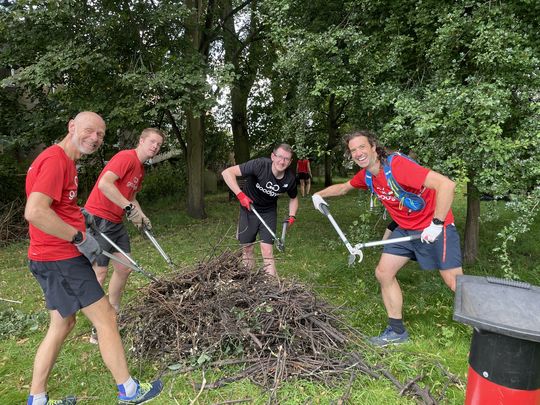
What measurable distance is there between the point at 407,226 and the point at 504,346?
1683mm

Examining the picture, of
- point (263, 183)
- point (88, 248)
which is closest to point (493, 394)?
point (88, 248)

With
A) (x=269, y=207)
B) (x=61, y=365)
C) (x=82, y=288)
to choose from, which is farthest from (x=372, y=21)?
(x=61, y=365)

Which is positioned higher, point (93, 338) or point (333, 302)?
point (93, 338)

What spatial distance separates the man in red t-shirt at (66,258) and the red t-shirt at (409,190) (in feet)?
7.10

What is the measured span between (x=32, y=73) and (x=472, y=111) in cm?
620

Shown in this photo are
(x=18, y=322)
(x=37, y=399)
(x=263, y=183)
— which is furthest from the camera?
(x=263, y=183)

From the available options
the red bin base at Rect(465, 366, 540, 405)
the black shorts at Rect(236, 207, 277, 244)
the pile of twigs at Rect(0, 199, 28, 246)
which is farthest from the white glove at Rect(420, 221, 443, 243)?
the pile of twigs at Rect(0, 199, 28, 246)

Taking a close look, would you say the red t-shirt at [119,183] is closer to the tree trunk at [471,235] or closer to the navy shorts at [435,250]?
the navy shorts at [435,250]

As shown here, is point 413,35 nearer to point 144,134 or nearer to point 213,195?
point 144,134

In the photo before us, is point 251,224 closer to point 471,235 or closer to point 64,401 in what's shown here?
point 64,401

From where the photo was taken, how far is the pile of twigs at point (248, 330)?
2988mm

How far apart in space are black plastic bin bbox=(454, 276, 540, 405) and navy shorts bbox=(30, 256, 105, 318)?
211cm

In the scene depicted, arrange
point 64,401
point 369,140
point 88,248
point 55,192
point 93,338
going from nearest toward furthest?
point 55,192 → point 88,248 → point 64,401 → point 369,140 → point 93,338

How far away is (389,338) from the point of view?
350 cm
